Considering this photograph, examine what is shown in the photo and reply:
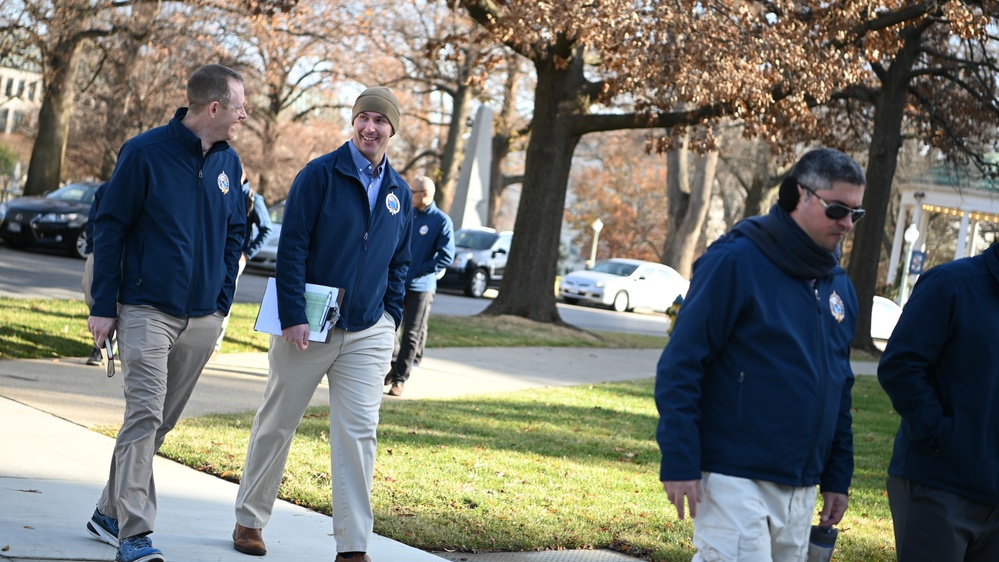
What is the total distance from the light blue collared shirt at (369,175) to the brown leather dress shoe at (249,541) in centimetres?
152

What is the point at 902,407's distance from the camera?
12.9ft

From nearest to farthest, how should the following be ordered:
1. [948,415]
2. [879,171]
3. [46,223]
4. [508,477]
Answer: [948,415] → [508,477] → [46,223] → [879,171]

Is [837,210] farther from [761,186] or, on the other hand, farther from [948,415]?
[761,186]

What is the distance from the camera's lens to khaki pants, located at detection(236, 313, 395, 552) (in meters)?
4.94

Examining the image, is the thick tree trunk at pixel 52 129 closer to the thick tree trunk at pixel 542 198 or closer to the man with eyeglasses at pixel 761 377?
the thick tree trunk at pixel 542 198

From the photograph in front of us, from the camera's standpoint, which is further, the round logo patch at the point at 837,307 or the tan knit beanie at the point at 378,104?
the tan knit beanie at the point at 378,104

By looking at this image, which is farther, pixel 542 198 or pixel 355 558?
pixel 542 198

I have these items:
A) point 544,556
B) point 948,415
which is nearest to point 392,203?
point 544,556

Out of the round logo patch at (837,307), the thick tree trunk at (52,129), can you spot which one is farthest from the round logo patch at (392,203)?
the thick tree trunk at (52,129)

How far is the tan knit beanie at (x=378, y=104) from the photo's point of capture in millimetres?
5113

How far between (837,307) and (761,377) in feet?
1.28

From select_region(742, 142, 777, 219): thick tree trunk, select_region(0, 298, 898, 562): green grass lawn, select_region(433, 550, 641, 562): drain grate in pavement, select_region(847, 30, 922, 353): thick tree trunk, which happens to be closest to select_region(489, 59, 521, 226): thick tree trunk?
select_region(742, 142, 777, 219): thick tree trunk

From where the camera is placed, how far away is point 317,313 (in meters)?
4.91

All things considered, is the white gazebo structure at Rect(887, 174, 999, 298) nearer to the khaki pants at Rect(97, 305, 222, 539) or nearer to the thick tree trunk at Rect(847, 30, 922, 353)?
the thick tree trunk at Rect(847, 30, 922, 353)
